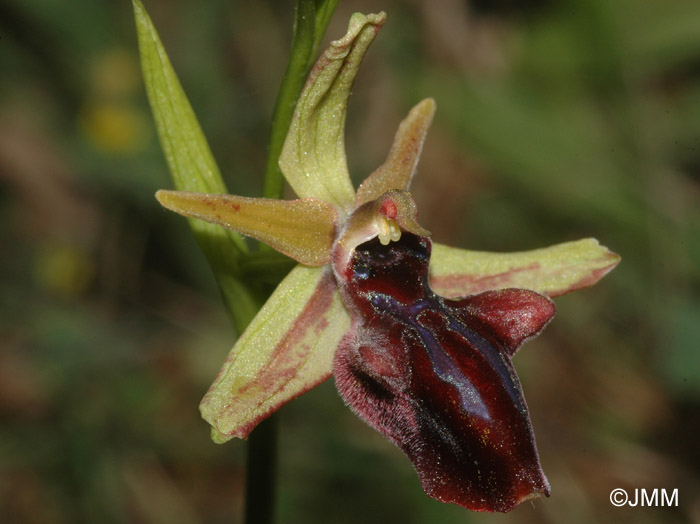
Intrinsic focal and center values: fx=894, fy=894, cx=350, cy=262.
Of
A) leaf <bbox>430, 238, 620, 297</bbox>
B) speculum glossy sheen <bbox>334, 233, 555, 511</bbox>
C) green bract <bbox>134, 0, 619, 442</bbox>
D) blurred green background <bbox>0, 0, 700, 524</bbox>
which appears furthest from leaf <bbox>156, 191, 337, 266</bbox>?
blurred green background <bbox>0, 0, 700, 524</bbox>

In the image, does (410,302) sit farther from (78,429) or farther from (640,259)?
(640,259)

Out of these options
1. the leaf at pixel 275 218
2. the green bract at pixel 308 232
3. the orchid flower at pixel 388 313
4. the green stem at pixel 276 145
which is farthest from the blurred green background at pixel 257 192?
the leaf at pixel 275 218

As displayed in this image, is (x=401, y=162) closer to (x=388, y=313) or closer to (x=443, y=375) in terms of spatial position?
(x=388, y=313)

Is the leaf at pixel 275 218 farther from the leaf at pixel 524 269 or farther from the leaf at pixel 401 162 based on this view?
the leaf at pixel 524 269

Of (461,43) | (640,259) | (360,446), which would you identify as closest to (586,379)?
(640,259)

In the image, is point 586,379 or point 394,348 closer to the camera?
point 394,348

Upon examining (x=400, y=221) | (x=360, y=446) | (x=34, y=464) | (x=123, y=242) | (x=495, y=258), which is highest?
(x=400, y=221)
